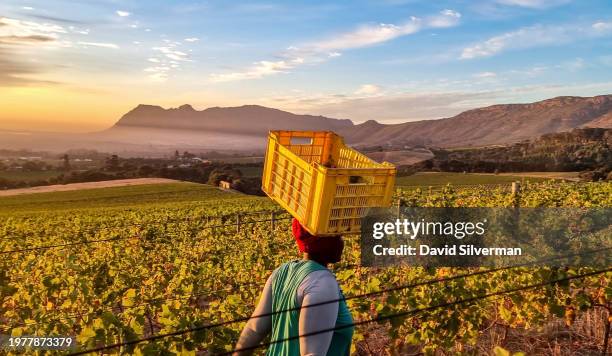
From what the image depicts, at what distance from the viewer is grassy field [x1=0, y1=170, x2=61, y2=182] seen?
79.9 m

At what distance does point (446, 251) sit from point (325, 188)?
738cm

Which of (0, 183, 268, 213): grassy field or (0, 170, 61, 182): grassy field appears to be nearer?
(0, 183, 268, 213): grassy field

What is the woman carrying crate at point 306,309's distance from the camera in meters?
2.75

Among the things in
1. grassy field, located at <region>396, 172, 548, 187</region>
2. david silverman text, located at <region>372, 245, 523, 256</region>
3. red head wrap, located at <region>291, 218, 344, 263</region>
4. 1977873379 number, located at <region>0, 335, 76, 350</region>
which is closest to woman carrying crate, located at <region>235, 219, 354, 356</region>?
red head wrap, located at <region>291, 218, 344, 263</region>

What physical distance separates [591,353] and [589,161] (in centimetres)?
9014

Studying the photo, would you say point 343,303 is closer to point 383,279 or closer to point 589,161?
point 383,279

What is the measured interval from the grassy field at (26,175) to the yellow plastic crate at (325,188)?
280ft

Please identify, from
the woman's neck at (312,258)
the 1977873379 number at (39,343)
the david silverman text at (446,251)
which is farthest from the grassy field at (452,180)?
the woman's neck at (312,258)

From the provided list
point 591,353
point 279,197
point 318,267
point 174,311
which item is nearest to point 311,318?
point 318,267

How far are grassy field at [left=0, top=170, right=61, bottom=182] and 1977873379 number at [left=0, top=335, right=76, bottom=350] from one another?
82.4m

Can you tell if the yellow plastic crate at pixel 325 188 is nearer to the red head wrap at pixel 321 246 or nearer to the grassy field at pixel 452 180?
the red head wrap at pixel 321 246

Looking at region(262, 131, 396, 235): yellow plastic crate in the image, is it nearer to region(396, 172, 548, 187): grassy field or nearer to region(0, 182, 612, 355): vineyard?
region(0, 182, 612, 355): vineyard

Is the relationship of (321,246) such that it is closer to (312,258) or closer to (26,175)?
(312,258)

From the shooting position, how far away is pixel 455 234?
35.8ft
